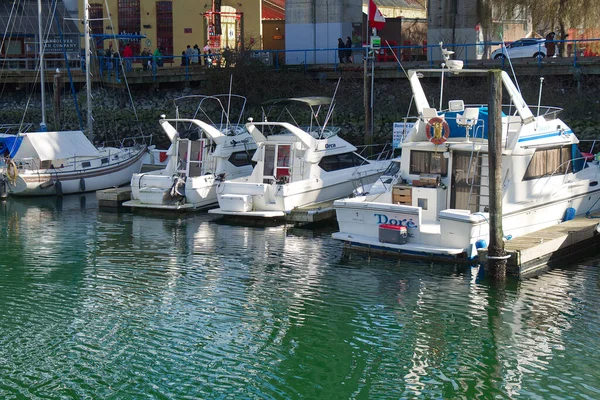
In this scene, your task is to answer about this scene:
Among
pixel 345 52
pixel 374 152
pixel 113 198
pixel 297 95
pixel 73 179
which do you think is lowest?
pixel 113 198

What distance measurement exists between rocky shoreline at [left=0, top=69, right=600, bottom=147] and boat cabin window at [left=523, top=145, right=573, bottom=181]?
7855 mm

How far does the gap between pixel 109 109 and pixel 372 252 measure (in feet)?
73.9

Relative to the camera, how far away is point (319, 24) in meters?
40.0

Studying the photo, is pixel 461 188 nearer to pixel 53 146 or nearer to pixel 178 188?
pixel 178 188

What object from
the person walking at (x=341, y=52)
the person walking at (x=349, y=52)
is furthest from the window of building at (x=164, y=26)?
the person walking at (x=349, y=52)

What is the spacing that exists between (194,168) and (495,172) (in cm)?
1200

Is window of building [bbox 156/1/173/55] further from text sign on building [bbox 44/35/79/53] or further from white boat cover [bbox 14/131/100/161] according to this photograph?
white boat cover [bbox 14/131/100/161]

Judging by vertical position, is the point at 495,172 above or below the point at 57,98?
below

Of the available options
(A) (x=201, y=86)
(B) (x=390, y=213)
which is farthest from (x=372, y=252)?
(A) (x=201, y=86)

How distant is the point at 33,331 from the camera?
15180 millimetres

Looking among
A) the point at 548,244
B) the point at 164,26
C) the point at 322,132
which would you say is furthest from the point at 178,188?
the point at 164,26

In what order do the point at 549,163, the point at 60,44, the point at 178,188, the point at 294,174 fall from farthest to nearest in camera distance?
the point at 60,44, the point at 178,188, the point at 294,174, the point at 549,163

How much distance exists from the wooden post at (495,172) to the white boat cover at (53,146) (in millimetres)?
16923

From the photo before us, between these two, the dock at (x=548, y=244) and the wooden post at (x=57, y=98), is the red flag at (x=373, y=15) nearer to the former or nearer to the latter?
the wooden post at (x=57, y=98)
